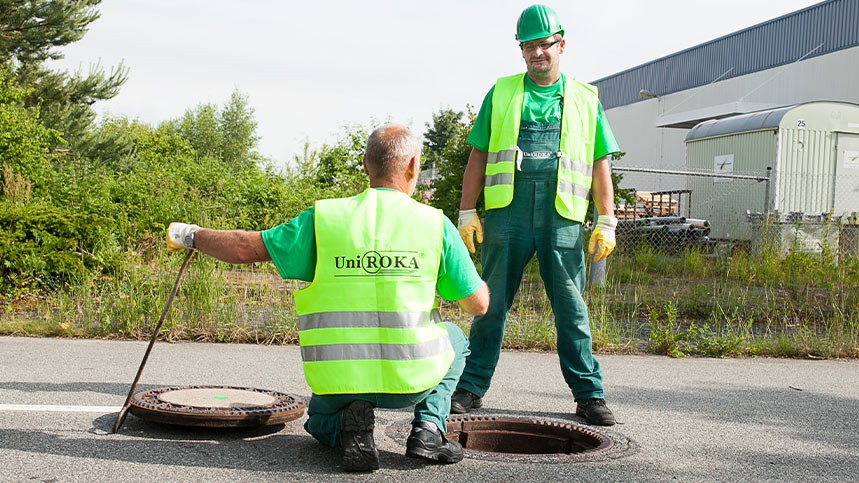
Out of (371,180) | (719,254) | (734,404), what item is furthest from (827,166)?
(371,180)

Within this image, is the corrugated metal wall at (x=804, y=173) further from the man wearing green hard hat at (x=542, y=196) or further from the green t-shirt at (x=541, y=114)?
the man wearing green hard hat at (x=542, y=196)

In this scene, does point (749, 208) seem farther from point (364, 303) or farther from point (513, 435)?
point (364, 303)

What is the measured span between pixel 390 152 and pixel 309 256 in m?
0.52

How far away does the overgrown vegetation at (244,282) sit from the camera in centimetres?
675

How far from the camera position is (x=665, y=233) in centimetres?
1331

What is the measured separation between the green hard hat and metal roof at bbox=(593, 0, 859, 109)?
2590 centimetres

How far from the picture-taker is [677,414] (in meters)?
4.52

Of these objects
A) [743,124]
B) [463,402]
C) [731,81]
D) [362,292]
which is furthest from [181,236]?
[731,81]

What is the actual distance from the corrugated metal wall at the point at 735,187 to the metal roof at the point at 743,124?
0.38 ft

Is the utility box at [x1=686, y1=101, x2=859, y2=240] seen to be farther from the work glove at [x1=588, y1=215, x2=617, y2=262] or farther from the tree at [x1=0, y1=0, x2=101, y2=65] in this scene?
the tree at [x1=0, y1=0, x2=101, y2=65]

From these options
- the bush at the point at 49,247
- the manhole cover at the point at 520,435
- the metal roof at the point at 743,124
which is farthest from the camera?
the metal roof at the point at 743,124

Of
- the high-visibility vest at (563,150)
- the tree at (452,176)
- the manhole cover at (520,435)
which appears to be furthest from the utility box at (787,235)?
the manhole cover at (520,435)

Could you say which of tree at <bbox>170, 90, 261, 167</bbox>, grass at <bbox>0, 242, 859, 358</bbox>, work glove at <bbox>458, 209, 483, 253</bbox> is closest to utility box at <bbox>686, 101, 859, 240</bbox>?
grass at <bbox>0, 242, 859, 358</bbox>

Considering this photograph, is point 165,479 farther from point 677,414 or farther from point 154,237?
point 154,237
